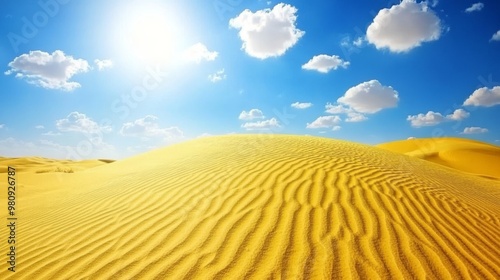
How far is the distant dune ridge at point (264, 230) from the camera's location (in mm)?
2768

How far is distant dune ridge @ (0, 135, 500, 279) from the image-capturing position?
277 cm

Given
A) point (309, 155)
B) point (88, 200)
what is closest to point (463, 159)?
point (309, 155)

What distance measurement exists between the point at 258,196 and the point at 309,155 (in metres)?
3.82

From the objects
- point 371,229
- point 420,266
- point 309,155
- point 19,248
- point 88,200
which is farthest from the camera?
point 309,155

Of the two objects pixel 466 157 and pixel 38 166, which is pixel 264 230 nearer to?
pixel 38 166

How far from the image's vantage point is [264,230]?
11.0 feet

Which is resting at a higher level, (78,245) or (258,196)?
(258,196)

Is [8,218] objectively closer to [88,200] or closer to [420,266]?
[88,200]

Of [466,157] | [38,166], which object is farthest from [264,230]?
[466,157]

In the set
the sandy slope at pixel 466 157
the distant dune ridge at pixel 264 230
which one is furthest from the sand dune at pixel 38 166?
the sandy slope at pixel 466 157

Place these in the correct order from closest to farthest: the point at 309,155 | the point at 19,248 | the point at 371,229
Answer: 1. the point at 371,229
2. the point at 19,248
3. the point at 309,155

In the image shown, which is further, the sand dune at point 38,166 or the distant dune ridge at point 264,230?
the sand dune at point 38,166

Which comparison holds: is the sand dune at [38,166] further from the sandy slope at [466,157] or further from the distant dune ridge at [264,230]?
the sandy slope at [466,157]

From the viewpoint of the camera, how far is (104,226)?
401 centimetres
